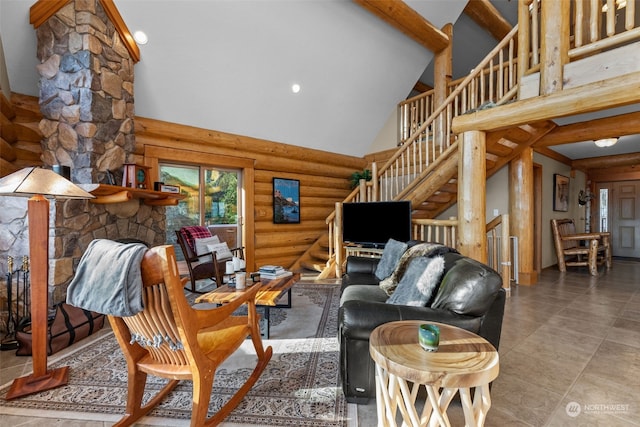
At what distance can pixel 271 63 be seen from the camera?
4590 millimetres

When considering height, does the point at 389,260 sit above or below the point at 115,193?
below

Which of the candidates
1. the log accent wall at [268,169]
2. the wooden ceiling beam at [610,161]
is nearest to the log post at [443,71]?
the log accent wall at [268,169]

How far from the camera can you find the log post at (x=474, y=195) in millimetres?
3734

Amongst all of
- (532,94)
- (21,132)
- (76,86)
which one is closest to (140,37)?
(76,86)

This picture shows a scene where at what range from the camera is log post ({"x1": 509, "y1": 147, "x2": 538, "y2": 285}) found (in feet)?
16.1

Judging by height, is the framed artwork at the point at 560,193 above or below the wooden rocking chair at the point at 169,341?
above

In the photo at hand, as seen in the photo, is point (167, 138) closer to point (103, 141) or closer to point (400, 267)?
point (103, 141)

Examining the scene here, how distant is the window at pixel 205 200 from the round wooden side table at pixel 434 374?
439 centimetres

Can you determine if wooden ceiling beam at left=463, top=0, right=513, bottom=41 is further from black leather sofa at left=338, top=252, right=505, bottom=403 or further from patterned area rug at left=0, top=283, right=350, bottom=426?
patterned area rug at left=0, top=283, right=350, bottom=426

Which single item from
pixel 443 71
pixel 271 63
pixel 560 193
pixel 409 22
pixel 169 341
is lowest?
pixel 169 341

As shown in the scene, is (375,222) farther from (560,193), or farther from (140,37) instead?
(560,193)

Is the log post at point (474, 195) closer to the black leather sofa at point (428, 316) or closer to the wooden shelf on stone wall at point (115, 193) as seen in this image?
the black leather sofa at point (428, 316)

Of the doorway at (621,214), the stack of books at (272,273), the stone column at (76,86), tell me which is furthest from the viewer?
the doorway at (621,214)

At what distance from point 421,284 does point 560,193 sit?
6.19m
